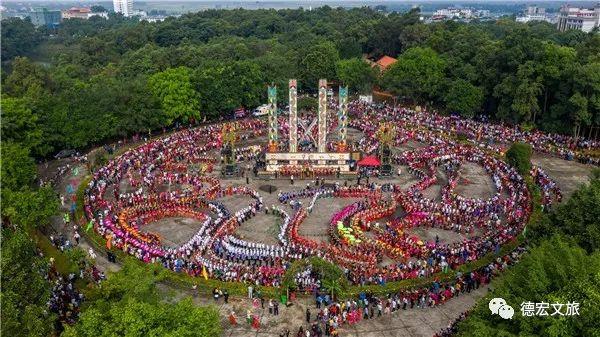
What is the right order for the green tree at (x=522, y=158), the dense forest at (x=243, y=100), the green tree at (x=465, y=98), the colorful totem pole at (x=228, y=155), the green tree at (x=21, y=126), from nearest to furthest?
the dense forest at (x=243, y=100) → the green tree at (x=522, y=158) → the green tree at (x=21, y=126) → the colorful totem pole at (x=228, y=155) → the green tree at (x=465, y=98)

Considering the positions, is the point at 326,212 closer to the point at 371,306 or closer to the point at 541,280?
the point at 371,306

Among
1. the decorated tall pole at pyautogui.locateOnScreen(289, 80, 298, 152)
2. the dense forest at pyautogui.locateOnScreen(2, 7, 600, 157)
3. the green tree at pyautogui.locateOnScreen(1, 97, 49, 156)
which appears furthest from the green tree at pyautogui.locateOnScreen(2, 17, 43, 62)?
the decorated tall pole at pyautogui.locateOnScreen(289, 80, 298, 152)

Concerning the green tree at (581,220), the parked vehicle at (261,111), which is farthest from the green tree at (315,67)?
the green tree at (581,220)

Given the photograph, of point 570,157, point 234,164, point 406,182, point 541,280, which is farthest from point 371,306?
point 570,157

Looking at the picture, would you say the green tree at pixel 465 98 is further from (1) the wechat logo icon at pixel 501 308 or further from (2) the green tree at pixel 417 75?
(1) the wechat logo icon at pixel 501 308

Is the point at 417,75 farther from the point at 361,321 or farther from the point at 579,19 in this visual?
the point at 579,19

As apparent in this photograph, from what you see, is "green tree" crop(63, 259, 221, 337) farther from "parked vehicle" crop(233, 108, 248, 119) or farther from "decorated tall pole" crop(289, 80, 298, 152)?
"parked vehicle" crop(233, 108, 248, 119)

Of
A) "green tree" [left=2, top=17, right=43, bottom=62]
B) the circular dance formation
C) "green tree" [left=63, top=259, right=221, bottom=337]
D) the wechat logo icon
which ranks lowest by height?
the circular dance formation
